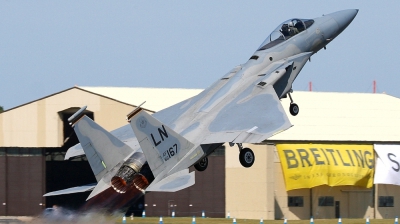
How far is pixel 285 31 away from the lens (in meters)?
31.0

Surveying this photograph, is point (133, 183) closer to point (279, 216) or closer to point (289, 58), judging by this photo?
point (289, 58)

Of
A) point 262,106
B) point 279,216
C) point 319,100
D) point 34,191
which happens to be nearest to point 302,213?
point 279,216

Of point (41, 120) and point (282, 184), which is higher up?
point (41, 120)

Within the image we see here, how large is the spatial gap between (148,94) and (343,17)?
18.4 m

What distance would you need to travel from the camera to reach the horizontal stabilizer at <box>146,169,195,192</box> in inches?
987

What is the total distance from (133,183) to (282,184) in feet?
58.8

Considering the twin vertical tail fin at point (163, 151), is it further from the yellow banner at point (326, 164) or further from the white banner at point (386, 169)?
the white banner at point (386, 169)

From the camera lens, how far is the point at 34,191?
45.5 m

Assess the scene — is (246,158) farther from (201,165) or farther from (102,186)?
(102,186)

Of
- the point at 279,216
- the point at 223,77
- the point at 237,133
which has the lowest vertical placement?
the point at 279,216

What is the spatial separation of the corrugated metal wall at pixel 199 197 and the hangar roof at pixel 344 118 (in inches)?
150

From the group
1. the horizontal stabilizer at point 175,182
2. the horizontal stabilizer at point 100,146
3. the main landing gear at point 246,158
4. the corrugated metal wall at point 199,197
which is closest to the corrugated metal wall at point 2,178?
the corrugated metal wall at point 199,197

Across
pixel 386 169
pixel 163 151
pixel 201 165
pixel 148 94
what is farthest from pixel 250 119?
pixel 148 94

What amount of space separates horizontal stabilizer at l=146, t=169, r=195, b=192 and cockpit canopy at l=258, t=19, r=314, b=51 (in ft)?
23.3
